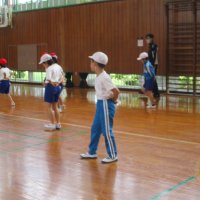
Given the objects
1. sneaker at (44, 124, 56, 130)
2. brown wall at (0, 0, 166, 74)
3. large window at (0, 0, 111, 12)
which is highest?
large window at (0, 0, 111, 12)

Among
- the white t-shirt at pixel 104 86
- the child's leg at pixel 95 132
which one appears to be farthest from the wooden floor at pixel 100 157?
the white t-shirt at pixel 104 86

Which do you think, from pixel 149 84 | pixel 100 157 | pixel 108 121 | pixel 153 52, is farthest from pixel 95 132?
pixel 153 52

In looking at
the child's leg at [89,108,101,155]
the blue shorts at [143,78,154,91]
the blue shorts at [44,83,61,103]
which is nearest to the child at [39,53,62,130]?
the blue shorts at [44,83,61,103]

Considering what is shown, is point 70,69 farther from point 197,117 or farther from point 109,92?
point 109,92

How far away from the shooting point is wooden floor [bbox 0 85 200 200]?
350 centimetres

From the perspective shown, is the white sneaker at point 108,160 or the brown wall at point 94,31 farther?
the brown wall at point 94,31

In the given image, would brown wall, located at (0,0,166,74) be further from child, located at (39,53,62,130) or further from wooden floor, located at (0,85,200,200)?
child, located at (39,53,62,130)

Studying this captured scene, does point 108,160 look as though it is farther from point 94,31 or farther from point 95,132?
point 94,31

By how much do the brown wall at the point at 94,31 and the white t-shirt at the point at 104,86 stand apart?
8498 mm

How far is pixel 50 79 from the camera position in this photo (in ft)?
20.7

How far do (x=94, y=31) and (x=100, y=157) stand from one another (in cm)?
1033

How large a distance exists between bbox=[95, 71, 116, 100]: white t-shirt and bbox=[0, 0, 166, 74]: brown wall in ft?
27.9

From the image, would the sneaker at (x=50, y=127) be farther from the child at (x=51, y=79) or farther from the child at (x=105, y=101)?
the child at (x=105, y=101)

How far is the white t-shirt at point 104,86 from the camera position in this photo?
14.2 ft
